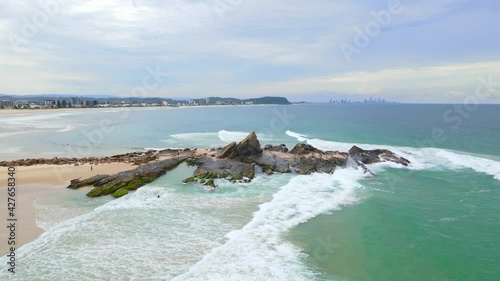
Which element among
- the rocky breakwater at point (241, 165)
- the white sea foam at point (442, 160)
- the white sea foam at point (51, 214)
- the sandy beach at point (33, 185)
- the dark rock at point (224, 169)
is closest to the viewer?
the sandy beach at point (33, 185)

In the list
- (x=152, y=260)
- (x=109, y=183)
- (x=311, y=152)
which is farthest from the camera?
(x=311, y=152)

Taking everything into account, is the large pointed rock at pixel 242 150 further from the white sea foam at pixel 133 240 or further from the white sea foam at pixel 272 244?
the white sea foam at pixel 133 240

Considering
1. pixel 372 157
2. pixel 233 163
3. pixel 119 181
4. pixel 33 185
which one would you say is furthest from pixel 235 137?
pixel 33 185

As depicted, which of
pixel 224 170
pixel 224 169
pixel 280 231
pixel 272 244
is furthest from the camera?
pixel 224 169

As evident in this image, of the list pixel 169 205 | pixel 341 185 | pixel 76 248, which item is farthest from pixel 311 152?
pixel 76 248

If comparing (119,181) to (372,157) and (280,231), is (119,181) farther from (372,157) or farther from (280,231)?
(372,157)

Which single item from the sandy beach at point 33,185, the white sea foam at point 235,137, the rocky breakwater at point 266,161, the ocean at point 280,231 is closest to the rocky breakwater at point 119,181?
the ocean at point 280,231

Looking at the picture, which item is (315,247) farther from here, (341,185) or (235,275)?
(341,185)
